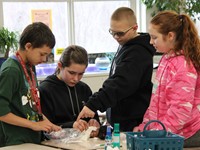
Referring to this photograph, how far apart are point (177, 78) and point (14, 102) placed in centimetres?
98

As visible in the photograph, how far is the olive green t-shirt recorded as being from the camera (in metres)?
2.00

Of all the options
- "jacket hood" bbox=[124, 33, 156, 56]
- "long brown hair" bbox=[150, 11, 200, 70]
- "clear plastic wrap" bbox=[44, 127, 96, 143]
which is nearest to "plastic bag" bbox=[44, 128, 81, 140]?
"clear plastic wrap" bbox=[44, 127, 96, 143]

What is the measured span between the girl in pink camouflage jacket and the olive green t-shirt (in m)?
0.77

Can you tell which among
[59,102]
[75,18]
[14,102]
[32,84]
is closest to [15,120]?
[14,102]

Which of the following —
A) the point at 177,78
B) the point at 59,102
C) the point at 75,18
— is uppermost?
the point at 75,18

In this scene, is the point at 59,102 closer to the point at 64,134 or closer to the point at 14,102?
the point at 64,134

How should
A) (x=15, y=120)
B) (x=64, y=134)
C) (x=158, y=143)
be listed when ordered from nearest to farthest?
1. (x=158, y=143)
2. (x=15, y=120)
3. (x=64, y=134)

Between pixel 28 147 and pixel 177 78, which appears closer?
pixel 177 78

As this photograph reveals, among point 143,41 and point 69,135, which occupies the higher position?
point 143,41

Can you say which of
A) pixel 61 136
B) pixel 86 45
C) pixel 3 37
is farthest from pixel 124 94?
pixel 86 45

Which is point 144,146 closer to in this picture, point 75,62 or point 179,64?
point 179,64

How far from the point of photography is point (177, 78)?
6.27ft

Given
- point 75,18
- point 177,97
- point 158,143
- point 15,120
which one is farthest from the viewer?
point 75,18

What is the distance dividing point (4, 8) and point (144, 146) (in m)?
3.98
